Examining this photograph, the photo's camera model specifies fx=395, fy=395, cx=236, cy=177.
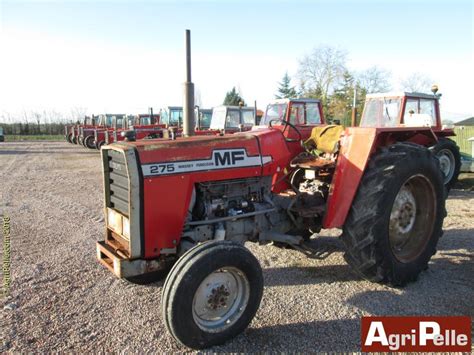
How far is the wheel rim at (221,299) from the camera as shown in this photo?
2.84m

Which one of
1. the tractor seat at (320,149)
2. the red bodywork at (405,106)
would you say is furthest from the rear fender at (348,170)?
the red bodywork at (405,106)

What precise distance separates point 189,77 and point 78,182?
7799 millimetres

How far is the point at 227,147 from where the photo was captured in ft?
10.9

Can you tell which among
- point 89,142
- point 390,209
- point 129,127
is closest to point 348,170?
point 390,209

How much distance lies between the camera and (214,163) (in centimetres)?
323

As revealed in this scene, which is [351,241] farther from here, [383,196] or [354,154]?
[354,154]

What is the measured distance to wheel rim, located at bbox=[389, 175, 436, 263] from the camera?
396 centimetres

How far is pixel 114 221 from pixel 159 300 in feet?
2.79

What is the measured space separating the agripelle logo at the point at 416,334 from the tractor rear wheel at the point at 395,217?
0.57 m

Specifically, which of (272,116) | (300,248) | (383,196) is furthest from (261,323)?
(272,116)

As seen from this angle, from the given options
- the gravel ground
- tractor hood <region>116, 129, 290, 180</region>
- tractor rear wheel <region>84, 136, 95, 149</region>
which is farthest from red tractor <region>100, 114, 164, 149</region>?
tractor hood <region>116, 129, 290, 180</region>

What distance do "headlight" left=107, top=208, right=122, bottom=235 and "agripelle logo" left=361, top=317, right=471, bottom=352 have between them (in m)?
2.08

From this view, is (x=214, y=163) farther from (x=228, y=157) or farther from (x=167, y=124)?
(x=167, y=124)

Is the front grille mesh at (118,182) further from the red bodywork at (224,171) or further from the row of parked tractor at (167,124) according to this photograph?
the row of parked tractor at (167,124)
